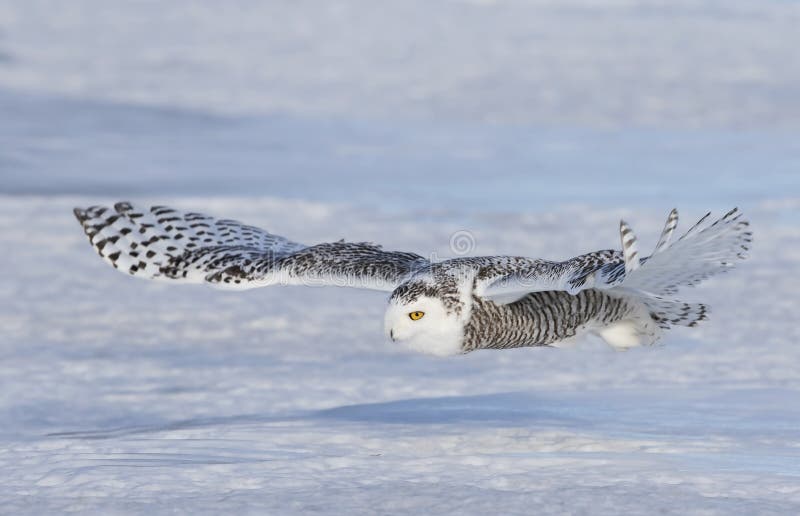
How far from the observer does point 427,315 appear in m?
6.35

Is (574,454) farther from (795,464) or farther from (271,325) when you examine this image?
(271,325)

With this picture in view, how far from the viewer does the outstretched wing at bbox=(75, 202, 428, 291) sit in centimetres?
695

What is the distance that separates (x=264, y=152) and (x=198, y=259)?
7499mm

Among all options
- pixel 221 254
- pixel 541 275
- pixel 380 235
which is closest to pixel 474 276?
pixel 541 275

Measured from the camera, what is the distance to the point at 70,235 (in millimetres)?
11281

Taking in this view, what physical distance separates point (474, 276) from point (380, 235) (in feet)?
15.2

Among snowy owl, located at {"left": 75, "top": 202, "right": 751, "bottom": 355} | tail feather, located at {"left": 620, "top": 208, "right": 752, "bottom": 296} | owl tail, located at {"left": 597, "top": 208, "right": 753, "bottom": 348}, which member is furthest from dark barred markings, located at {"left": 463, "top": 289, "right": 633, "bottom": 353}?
tail feather, located at {"left": 620, "top": 208, "right": 752, "bottom": 296}

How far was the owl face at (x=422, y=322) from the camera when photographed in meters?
6.33

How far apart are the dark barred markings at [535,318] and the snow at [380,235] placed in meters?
0.44

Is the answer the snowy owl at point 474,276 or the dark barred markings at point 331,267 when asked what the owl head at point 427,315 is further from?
the dark barred markings at point 331,267

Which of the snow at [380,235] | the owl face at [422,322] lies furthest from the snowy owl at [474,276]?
the snow at [380,235]

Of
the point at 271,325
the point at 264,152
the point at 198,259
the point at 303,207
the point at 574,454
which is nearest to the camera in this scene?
the point at 574,454

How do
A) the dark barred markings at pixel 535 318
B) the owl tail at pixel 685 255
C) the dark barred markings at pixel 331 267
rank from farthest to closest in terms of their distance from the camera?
the dark barred markings at pixel 331 267, the dark barred markings at pixel 535 318, the owl tail at pixel 685 255

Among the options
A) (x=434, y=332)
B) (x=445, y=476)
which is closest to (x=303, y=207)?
(x=434, y=332)
